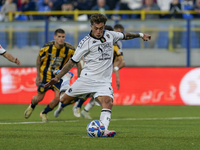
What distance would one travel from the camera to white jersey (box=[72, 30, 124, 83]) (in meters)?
6.35

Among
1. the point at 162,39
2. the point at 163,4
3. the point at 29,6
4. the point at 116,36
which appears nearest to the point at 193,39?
the point at 162,39

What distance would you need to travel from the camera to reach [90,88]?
6.49 m

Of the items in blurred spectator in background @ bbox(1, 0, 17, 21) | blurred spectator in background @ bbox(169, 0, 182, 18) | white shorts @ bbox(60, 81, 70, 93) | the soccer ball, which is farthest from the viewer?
blurred spectator in background @ bbox(1, 0, 17, 21)

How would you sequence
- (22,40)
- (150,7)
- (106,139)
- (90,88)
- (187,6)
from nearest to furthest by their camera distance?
(106,139), (90,88), (22,40), (187,6), (150,7)

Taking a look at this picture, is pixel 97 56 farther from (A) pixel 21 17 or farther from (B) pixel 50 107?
(A) pixel 21 17

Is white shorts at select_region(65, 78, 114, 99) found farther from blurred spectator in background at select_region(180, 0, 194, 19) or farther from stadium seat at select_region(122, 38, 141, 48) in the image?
blurred spectator in background at select_region(180, 0, 194, 19)

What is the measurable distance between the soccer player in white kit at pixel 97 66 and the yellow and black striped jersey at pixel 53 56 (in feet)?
8.82

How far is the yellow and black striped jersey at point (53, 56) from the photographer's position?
9195mm

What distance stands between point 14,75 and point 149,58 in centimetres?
453

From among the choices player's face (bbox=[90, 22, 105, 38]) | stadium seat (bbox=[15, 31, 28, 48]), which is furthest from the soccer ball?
stadium seat (bbox=[15, 31, 28, 48])

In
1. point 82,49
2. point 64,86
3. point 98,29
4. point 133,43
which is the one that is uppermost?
point 98,29

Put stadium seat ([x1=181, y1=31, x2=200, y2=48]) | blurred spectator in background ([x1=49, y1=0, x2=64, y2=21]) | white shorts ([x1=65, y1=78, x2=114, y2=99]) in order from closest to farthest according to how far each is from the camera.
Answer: white shorts ([x1=65, y1=78, x2=114, y2=99]) → stadium seat ([x1=181, y1=31, x2=200, y2=48]) → blurred spectator in background ([x1=49, y1=0, x2=64, y2=21])

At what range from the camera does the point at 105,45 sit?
21.0 feet

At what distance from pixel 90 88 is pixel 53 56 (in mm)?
2912
